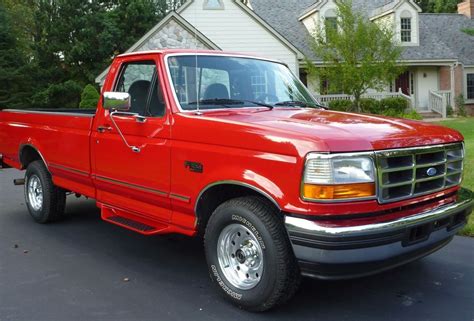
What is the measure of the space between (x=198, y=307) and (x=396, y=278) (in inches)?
73.6

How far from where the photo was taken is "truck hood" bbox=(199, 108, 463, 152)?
344cm

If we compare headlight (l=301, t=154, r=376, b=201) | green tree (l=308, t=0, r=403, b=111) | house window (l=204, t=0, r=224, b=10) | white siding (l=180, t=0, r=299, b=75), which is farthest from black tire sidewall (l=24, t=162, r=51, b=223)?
house window (l=204, t=0, r=224, b=10)

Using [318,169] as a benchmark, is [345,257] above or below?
below

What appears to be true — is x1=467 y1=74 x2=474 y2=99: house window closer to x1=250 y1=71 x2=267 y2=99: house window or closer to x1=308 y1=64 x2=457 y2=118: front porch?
x1=308 y1=64 x2=457 y2=118: front porch

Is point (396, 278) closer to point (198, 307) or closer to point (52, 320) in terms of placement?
point (198, 307)

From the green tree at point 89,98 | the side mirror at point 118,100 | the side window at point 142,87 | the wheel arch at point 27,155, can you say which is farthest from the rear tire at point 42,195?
the green tree at point 89,98

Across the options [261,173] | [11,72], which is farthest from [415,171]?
[11,72]

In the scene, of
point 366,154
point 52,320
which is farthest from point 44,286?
point 366,154

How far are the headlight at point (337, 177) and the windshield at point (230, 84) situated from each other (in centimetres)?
148

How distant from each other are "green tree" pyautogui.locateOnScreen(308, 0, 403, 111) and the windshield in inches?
529

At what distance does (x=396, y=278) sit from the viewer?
4648 millimetres

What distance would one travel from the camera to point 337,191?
337 centimetres

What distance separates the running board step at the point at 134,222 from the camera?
15.2ft

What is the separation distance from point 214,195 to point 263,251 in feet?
2.51
